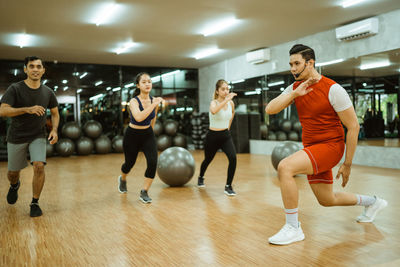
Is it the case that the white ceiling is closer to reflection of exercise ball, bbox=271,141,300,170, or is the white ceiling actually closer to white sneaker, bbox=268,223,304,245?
reflection of exercise ball, bbox=271,141,300,170

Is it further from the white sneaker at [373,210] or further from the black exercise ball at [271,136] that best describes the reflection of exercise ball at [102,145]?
the white sneaker at [373,210]

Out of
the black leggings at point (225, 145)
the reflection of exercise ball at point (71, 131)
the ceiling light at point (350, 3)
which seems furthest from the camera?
the reflection of exercise ball at point (71, 131)

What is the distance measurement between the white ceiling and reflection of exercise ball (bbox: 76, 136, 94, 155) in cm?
251

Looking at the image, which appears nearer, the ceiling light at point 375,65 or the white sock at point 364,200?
the white sock at point 364,200

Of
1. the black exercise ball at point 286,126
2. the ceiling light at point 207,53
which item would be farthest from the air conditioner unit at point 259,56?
the black exercise ball at point 286,126

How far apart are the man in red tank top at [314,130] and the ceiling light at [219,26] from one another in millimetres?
4839

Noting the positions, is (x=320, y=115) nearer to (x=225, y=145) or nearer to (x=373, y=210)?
(x=373, y=210)

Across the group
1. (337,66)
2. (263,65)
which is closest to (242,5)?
(337,66)

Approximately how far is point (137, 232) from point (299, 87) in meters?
1.73

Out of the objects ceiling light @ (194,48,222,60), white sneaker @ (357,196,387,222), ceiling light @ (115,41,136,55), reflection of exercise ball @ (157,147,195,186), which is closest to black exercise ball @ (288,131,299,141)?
ceiling light @ (194,48,222,60)

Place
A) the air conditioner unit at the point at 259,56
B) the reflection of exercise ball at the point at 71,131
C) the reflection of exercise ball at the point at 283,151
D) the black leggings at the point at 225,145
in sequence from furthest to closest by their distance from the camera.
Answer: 1. the reflection of exercise ball at the point at 71,131
2. the air conditioner unit at the point at 259,56
3. the reflection of exercise ball at the point at 283,151
4. the black leggings at the point at 225,145

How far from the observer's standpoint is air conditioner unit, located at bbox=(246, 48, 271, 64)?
9.30 metres

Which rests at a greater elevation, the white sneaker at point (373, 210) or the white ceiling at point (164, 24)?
the white ceiling at point (164, 24)

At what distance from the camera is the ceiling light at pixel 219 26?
6.96 m
